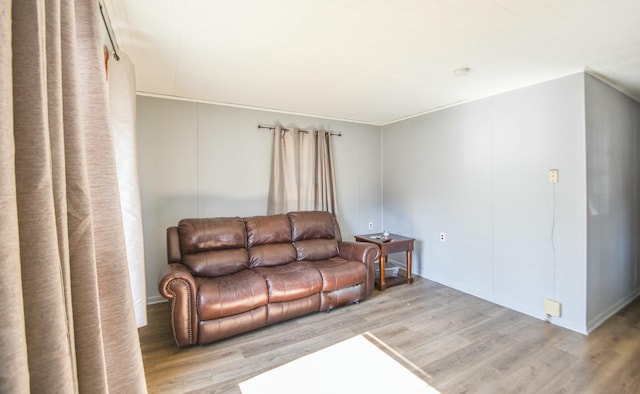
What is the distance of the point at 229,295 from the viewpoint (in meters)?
2.53

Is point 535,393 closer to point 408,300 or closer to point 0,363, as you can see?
point 408,300

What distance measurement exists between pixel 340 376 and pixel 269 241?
1683 mm

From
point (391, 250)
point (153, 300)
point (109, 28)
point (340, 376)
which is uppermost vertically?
point (109, 28)

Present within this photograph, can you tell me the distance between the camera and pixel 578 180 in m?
2.67

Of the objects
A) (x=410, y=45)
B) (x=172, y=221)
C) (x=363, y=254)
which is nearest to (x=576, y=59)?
(x=410, y=45)

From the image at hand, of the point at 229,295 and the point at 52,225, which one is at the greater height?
the point at 52,225

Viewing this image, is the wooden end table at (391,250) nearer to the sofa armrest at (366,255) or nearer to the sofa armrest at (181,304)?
the sofa armrest at (366,255)

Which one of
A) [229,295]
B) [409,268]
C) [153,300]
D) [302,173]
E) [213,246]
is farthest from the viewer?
[302,173]

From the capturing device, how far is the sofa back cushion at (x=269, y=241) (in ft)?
10.7

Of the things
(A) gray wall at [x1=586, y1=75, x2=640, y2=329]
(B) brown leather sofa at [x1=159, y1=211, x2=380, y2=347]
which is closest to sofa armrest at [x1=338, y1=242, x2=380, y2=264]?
(B) brown leather sofa at [x1=159, y1=211, x2=380, y2=347]

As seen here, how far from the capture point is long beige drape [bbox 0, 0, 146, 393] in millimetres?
386

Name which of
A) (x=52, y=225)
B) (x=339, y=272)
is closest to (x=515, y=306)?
(x=339, y=272)

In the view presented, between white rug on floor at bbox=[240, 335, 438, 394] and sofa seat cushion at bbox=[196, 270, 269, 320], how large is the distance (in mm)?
604

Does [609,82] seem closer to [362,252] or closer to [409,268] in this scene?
[409,268]
